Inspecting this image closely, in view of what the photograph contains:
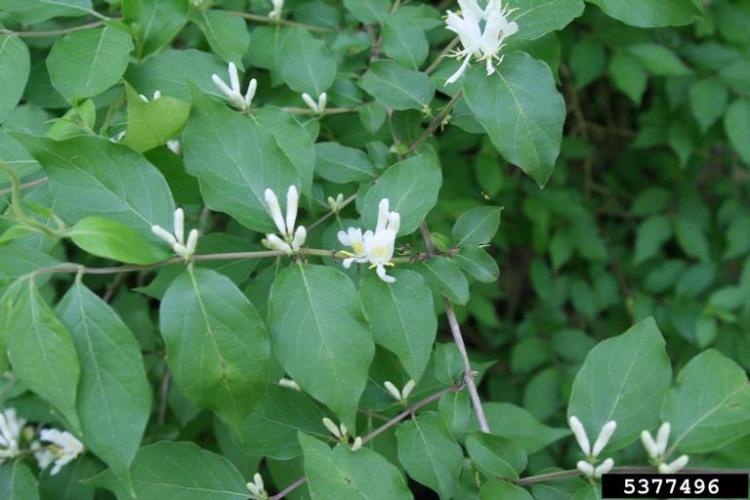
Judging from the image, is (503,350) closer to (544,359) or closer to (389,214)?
(544,359)

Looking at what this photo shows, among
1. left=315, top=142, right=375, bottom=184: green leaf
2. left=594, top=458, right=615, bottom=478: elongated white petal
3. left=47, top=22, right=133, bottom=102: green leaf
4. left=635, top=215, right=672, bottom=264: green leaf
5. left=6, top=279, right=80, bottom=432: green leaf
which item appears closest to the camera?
left=6, top=279, right=80, bottom=432: green leaf

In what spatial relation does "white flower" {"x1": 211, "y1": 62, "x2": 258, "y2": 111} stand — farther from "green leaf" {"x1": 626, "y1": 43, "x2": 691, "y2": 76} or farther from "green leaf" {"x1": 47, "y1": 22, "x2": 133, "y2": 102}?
"green leaf" {"x1": 626, "y1": 43, "x2": 691, "y2": 76}

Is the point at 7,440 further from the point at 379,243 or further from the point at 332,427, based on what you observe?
the point at 379,243

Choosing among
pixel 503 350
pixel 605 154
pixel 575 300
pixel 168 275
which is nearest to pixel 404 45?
pixel 168 275

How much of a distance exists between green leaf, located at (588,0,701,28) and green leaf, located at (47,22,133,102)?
0.71m

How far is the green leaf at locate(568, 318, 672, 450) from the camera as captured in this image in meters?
1.04

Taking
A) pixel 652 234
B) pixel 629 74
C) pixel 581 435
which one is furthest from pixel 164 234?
pixel 652 234

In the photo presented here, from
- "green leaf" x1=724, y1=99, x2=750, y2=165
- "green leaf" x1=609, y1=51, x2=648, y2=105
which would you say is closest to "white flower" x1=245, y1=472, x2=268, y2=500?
"green leaf" x1=609, y1=51, x2=648, y2=105

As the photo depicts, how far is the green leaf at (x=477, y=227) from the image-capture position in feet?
3.93

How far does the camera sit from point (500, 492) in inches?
38.5

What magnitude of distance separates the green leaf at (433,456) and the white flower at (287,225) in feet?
1.05

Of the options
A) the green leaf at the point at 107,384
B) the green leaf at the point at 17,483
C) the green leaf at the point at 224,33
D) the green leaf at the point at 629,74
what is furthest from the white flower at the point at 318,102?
the green leaf at the point at 629,74

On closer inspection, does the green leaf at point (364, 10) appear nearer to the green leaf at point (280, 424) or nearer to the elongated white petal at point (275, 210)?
the elongated white petal at point (275, 210)

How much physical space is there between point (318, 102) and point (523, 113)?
418 mm
